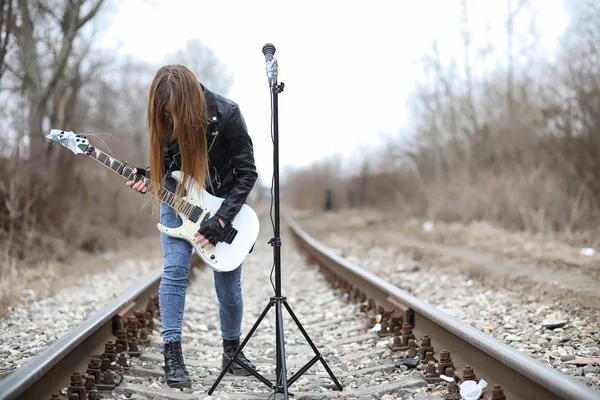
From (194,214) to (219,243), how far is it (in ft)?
0.68

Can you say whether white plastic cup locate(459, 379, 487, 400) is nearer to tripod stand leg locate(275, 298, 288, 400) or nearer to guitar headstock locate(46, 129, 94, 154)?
tripod stand leg locate(275, 298, 288, 400)

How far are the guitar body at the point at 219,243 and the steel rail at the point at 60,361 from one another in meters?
0.73

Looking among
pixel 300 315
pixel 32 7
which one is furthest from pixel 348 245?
pixel 32 7

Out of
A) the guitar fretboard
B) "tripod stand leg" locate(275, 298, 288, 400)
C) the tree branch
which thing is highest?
the tree branch

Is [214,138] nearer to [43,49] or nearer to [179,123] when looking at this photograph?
[179,123]

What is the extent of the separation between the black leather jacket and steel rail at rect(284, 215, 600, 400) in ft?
4.40

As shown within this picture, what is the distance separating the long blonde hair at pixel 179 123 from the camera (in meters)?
3.30

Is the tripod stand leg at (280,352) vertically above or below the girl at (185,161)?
below

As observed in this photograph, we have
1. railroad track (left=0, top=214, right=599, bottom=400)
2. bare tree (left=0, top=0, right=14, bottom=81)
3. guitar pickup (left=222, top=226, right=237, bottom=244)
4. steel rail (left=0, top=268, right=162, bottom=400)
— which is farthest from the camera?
bare tree (left=0, top=0, right=14, bottom=81)

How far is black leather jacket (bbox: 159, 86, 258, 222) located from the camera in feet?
11.4

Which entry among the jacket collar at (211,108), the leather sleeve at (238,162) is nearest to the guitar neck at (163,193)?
the leather sleeve at (238,162)

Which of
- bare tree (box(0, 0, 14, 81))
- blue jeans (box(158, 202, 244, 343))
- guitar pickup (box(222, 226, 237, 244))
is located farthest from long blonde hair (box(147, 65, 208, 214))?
bare tree (box(0, 0, 14, 81))

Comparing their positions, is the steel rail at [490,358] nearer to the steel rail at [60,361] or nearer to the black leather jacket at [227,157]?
the black leather jacket at [227,157]

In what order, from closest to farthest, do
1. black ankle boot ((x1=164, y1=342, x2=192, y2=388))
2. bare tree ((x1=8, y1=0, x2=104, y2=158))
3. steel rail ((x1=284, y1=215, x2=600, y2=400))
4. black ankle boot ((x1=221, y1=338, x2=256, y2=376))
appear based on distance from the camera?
1. steel rail ((x1=284, y1=215, x2=600, y2=400))
2. black ankle boot ((x1=164, y1=342, x2=192, y2=388))
3. black ankle boot ((x1=221, y1=338, x2=256, y2=376))
4. bare tree ((x1=8, y1=0, x2=104, y2=158))
